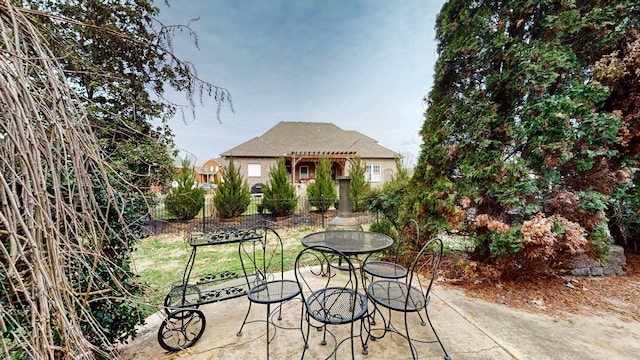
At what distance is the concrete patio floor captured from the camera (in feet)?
6.74

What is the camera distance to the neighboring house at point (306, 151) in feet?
54.5

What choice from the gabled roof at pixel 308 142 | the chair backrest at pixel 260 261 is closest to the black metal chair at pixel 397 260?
the chair backrest at pixel 260 261

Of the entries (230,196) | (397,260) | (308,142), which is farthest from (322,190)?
(308,142)

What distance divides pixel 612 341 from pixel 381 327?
2.11 metres

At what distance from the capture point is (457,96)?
3.69 metres

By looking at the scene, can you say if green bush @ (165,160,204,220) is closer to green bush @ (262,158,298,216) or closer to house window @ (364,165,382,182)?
green bush @ (262,158,298,216)

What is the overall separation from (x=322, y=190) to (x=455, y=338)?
834 cm

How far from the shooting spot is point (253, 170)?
16891 millimetres

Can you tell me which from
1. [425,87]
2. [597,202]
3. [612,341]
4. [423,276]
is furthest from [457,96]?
[612,341]

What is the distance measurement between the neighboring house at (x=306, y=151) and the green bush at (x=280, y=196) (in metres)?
5.71

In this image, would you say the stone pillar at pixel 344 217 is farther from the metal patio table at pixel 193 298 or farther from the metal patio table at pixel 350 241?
the metal patio table at pixel 193 298

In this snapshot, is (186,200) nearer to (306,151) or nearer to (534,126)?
(534,126)

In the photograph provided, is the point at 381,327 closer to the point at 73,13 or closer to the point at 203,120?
the point at 203,120

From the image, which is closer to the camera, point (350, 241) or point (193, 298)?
point (193, 298)
